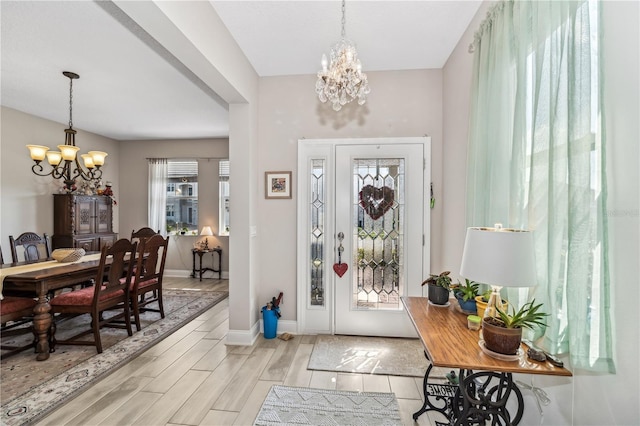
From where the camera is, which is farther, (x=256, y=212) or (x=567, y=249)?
(x=256, y=212)

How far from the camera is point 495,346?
1.24m

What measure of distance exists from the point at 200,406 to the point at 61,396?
3.53 feet

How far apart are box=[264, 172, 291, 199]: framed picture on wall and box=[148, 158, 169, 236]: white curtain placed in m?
3.93

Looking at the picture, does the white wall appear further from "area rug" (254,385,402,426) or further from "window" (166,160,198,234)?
"window" (166,160,198,234)

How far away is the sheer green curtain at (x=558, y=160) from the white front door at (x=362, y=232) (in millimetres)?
1389

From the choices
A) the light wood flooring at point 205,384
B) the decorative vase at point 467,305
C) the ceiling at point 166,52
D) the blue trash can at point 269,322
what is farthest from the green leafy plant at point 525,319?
the blue trash can at point 269,322

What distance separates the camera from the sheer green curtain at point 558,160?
1002 mm

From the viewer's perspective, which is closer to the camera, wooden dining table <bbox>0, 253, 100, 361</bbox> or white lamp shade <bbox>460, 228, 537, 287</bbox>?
white lamp shade <bbox>460, 228, 537, 287</bbox>

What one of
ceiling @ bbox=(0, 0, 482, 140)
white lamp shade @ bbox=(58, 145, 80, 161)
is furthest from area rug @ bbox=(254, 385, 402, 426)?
white lamp shade @ bbox=(58, 145, 80, 161)

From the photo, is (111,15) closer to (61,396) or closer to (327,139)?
(327,139)

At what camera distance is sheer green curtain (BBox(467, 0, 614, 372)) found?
1.00m

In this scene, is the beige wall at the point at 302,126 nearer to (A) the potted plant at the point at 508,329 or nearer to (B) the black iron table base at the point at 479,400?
(B) the black iron table base at the point at 479,400

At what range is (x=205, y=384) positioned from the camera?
2248mm

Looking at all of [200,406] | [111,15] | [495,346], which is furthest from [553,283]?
[111,15]
